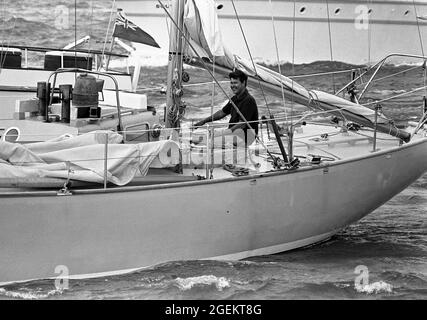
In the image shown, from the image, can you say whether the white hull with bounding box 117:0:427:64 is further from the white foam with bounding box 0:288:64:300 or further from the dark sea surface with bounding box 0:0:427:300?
the white foam with bounding box 0:288:64:300

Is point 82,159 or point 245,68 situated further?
point 245,68

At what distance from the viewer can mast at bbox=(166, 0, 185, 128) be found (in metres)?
11.5

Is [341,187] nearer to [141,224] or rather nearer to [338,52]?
[141,224]

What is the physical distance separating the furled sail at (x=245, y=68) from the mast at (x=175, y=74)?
13 cm

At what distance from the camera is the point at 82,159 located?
10398mm

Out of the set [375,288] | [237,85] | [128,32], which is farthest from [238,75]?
[128,32]

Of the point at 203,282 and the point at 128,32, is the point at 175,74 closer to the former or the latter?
the point at 203,282

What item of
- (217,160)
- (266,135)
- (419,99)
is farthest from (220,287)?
(419,99)

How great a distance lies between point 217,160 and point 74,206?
2.09m

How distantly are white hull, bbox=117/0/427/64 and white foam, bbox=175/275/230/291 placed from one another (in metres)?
17.5

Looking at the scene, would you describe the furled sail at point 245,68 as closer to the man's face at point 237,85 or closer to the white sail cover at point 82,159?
the man's face at point 237,85

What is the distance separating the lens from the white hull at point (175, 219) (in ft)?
32.7

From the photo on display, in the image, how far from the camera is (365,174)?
40.7 feet

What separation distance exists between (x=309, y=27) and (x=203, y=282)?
19765mm
